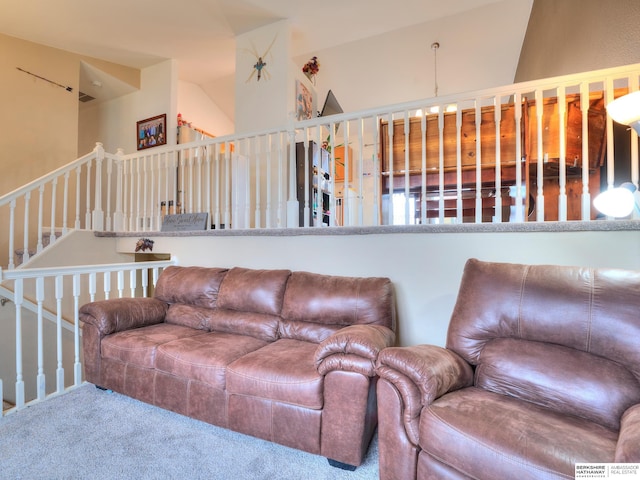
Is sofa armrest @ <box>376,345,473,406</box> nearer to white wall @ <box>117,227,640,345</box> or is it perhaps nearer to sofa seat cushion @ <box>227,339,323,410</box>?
sofa seat cushion @ <box>227,339,323,410</box>

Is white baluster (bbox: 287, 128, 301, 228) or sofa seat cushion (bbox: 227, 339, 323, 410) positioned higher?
white baluster (bbox: 287, 128, 301, 228)

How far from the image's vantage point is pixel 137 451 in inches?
61.6

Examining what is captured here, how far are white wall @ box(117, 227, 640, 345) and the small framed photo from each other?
3.16m

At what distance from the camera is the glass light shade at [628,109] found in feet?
4.44

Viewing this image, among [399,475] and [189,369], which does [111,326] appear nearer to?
[189,369]

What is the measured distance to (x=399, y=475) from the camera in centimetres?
124

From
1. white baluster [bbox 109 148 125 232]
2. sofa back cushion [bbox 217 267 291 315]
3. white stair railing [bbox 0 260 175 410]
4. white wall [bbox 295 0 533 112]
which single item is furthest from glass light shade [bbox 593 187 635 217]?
white baluster [bbox 109 148 125 232]

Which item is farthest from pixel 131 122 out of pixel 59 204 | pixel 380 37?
pixel 380 37

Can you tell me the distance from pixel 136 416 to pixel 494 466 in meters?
1.95

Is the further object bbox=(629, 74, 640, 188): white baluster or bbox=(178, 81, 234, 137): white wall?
bbox=(178, 81, 234, 137): white wall

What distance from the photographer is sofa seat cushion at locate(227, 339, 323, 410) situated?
1.48 metres

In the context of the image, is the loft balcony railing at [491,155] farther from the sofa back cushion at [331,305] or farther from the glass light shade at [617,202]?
the sofa back cushion at [331,305]

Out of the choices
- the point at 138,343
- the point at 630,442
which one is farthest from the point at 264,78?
the point at 630,442

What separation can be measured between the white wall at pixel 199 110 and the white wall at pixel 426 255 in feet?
13.2
